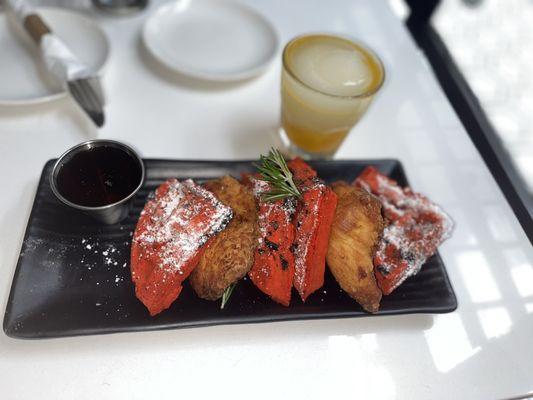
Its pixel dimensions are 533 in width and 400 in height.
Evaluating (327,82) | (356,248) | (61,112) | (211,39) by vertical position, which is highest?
(327,82)

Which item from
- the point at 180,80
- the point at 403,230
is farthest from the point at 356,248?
the point at 180,80

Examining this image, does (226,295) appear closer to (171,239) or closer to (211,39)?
(171,239)

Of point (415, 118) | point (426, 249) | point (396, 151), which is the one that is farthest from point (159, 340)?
point (415, 118)

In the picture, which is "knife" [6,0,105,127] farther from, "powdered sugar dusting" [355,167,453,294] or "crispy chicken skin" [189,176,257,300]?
"powdered sugar dusting" [355,167,453,294]

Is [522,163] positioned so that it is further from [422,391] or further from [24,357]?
[24,357]

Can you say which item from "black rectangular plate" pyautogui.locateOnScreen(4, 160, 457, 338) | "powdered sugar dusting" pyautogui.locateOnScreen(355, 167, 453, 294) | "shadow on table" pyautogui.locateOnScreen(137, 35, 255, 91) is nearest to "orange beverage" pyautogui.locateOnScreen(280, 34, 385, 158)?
"powdered sugar dusting" pyautogui.locateOnScreen(355, 167, 453, 294)

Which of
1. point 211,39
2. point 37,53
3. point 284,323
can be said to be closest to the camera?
point 284,323
